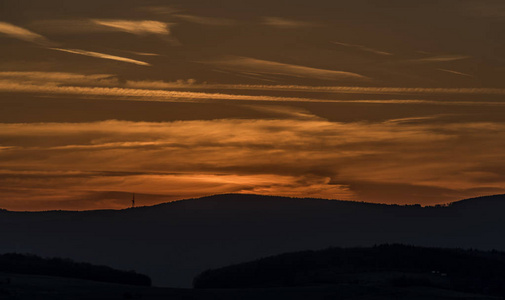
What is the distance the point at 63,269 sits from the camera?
53.1m

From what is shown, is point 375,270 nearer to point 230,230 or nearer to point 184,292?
point 184,292

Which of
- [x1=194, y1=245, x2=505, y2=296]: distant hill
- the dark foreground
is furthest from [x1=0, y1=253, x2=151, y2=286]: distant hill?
the dark foreground

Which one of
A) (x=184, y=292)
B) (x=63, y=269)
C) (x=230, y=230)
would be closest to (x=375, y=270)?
(x=184, y=292)

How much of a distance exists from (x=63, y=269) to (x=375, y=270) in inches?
661

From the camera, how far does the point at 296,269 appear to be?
55656 millimetres

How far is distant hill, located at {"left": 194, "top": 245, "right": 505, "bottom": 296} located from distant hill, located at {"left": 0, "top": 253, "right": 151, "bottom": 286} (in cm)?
474

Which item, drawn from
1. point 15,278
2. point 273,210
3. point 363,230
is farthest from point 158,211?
point 15,278

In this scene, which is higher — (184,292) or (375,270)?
(375,270)

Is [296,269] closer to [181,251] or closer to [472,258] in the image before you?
[472,258]

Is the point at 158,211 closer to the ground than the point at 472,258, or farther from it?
farther from it

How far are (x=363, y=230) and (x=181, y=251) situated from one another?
3220 cm

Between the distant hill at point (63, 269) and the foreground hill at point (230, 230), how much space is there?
106 meters

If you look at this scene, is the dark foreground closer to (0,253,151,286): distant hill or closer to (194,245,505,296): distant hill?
(194,245,505,296): distant hill

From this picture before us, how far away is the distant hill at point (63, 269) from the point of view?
51562mm
